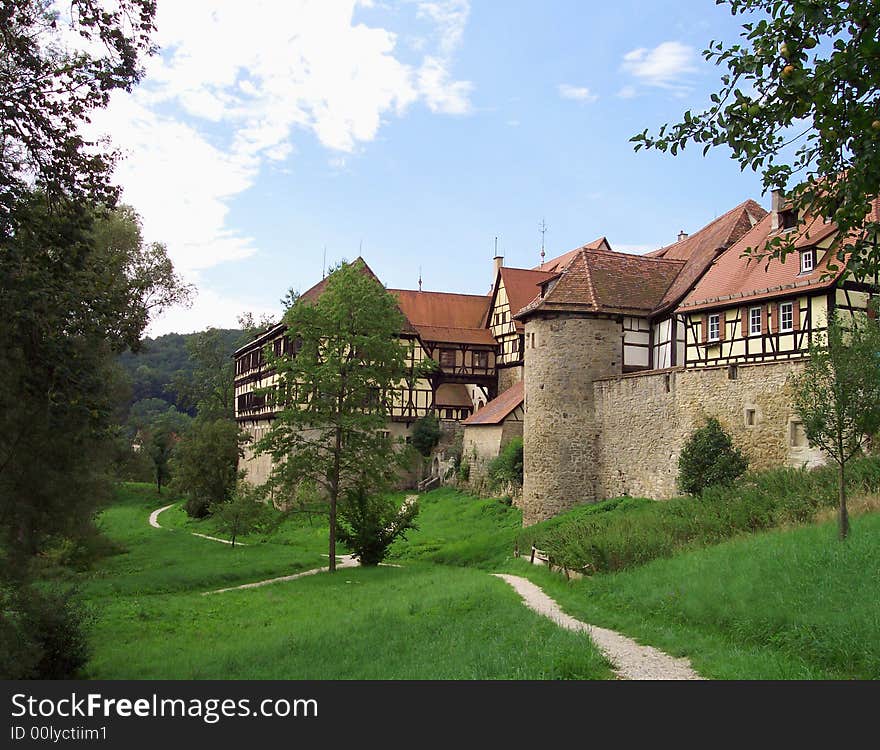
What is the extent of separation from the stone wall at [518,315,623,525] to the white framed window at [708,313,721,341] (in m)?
3.03

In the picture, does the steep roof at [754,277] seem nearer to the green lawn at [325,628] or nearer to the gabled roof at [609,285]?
the gabled roof at [609,285]

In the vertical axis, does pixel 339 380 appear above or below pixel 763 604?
above

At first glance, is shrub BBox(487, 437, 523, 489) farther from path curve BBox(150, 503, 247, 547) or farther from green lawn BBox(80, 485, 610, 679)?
path curve BBox(150, 503, 247, 547)

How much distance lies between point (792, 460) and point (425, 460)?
80.3ft

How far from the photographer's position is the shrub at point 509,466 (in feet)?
107

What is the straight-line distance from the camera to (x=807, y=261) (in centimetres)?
2416

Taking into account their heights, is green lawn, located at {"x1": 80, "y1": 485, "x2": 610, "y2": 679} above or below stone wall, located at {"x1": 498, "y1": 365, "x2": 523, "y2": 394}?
below

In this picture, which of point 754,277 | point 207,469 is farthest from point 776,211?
point 207,469

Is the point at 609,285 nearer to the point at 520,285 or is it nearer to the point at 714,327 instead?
the point at 714,327

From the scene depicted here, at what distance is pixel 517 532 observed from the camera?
2739cm

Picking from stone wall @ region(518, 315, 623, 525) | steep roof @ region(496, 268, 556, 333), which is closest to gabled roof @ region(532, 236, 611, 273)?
steep roof @ region(496, 268, 556, 333)

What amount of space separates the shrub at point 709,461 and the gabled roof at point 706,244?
6.95 m

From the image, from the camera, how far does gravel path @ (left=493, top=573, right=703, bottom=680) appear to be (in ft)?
30.7
